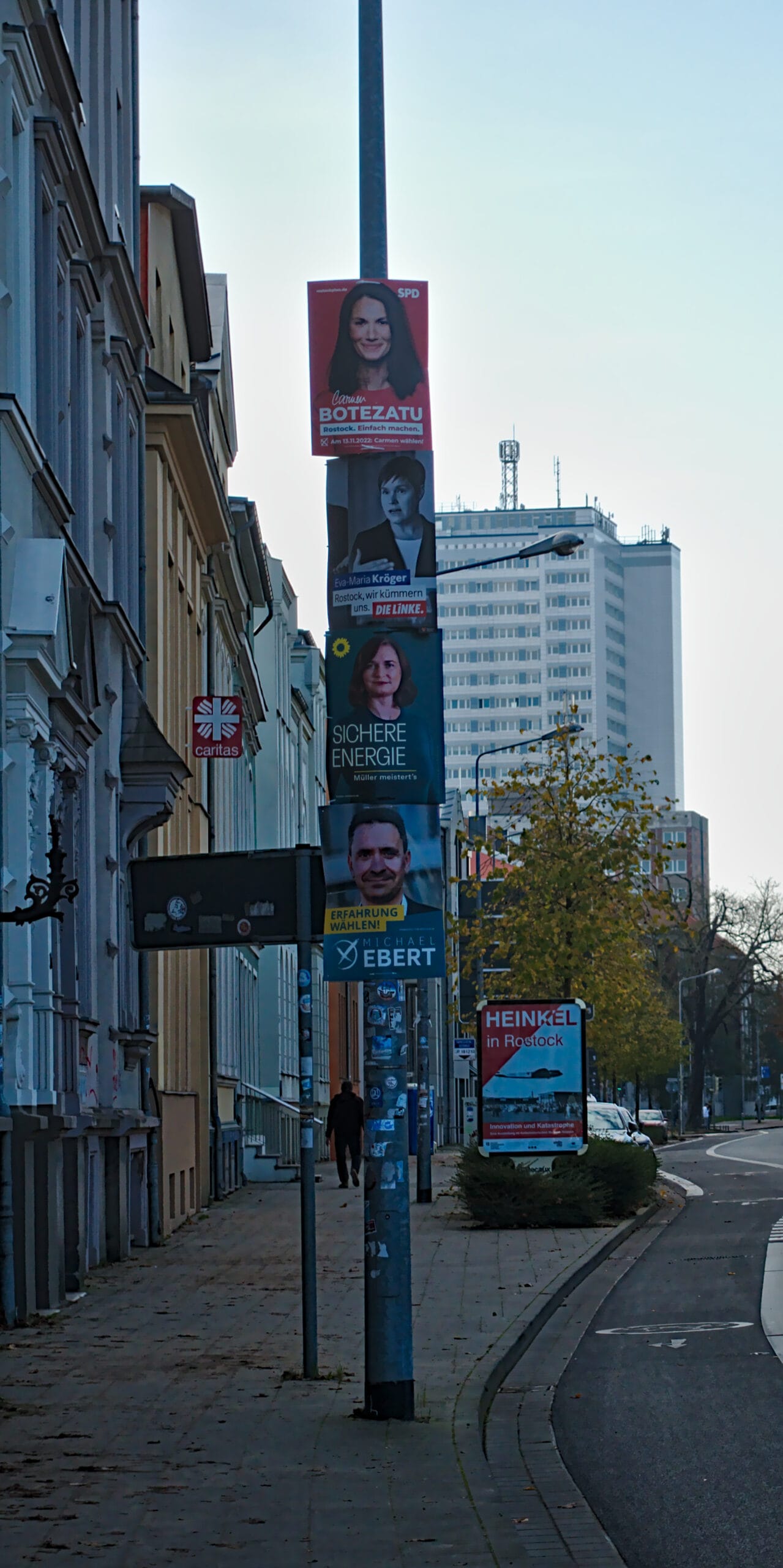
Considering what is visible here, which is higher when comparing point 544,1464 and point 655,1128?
point 544,1464

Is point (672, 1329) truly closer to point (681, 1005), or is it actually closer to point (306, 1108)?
point (306, 1108)

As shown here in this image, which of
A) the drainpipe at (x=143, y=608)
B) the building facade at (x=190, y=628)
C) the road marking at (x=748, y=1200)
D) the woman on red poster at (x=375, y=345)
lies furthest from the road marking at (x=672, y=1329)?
the road marking at (x=748, y=1200)

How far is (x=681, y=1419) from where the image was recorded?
1055 cm

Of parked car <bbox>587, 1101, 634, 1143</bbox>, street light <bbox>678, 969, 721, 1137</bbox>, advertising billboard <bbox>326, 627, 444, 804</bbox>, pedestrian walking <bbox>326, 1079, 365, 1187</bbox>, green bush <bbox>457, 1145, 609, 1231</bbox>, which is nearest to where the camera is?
advertising billboard <bbox>326, 627, 444, 804</bbox>

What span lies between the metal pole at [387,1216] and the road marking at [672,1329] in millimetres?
4752

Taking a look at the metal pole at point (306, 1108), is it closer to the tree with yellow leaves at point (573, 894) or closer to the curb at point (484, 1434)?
the curb at point (484, 1434)

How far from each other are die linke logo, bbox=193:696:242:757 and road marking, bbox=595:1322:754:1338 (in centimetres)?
1364

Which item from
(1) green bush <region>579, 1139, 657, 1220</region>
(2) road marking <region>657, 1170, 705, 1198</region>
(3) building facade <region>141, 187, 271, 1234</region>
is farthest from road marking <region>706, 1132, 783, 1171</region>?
(1) green bush <region>579, 1139, 657, 1220</region>

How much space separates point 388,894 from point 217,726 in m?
17.5

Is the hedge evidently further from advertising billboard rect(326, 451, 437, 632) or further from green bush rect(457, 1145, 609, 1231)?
advertising billboard rect(326, 451, 437, 632)

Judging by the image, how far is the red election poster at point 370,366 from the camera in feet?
34.7

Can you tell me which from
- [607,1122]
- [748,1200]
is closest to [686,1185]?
[607,1122]

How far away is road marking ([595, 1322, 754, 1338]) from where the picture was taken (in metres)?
14.5

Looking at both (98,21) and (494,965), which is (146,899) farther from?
(494,965)
